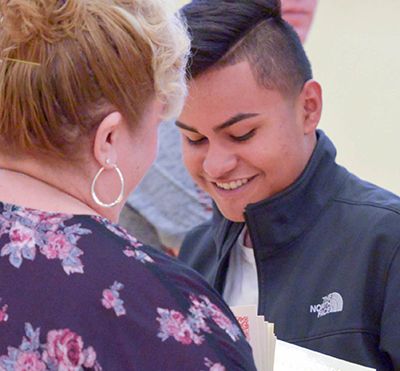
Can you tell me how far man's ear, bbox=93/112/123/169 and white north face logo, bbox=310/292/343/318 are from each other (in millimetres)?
609

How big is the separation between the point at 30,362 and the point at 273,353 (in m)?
0.44

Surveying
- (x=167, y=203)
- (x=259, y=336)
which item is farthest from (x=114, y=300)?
(x=167, y=203)

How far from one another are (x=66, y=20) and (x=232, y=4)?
635 millimetres

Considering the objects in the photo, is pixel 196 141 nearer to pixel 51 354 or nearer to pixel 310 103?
pixel 310 103

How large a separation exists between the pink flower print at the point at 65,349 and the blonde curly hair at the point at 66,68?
0.25 meters

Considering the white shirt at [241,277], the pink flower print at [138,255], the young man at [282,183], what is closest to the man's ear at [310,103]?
the young man at [282,183]

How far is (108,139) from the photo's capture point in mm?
914

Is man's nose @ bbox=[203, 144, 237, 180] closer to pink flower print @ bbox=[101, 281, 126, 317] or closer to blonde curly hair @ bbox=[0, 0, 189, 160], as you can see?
blonde curly hair @ bbox=[0, 0, 189, 160]

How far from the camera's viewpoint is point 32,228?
0.83m

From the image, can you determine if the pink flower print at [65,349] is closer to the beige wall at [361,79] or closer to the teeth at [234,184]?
the teeth at [234,184]

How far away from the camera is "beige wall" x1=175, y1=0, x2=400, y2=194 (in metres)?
4.05

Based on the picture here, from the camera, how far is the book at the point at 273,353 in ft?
3.49

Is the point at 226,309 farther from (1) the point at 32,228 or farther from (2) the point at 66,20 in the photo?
(2) the point at 66,20

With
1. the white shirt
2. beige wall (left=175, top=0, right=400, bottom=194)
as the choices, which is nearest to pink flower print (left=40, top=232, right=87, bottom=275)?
the white shirt
